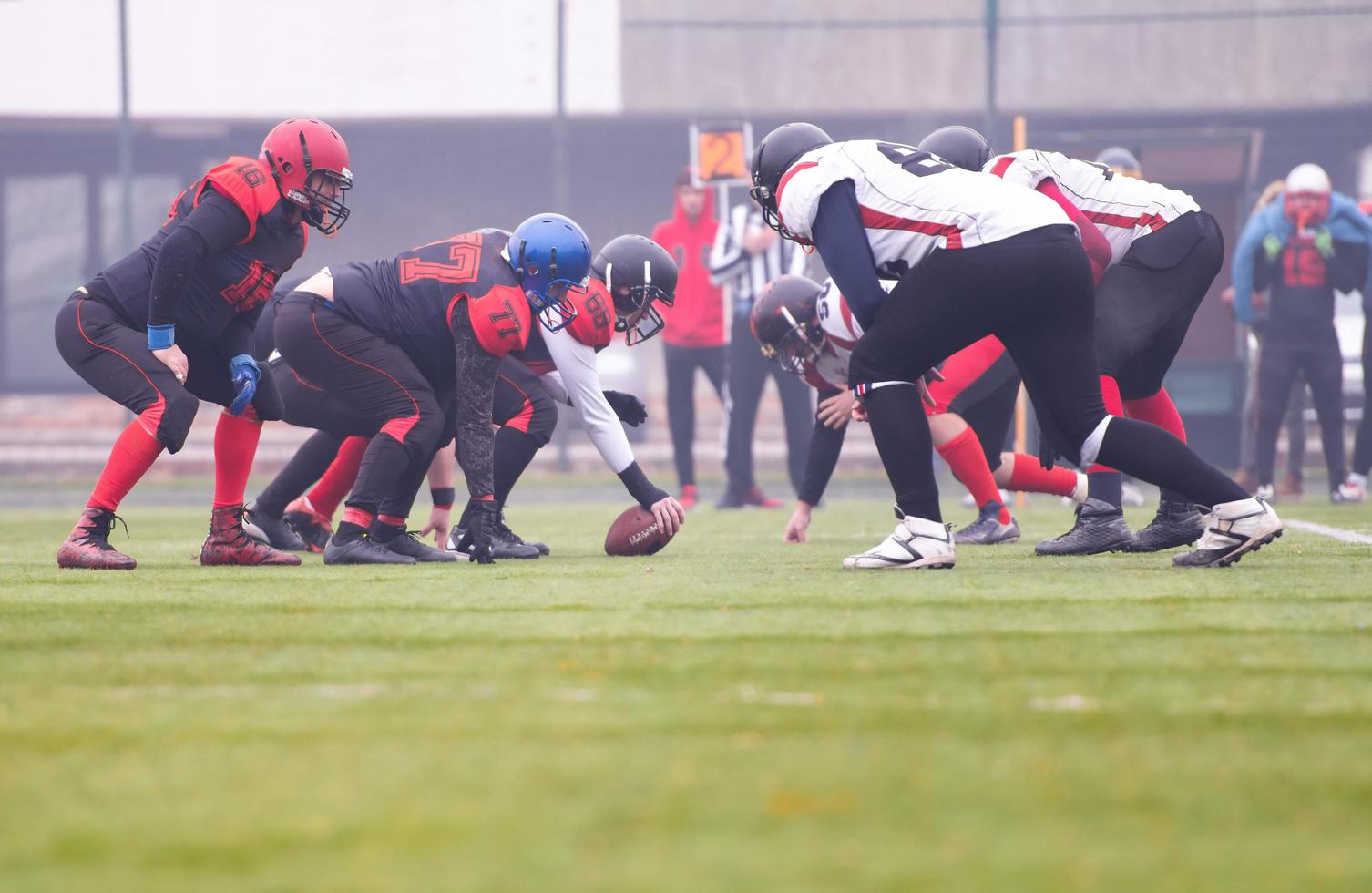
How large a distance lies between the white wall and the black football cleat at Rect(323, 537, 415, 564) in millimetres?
13474

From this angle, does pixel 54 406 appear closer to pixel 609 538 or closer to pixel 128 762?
pixel 609 538

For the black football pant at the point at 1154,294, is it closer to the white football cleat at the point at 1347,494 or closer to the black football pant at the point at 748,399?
the black football pant at the point at 748,399

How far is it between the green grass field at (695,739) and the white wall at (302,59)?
589 inches

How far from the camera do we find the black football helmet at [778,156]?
5477 millimetres

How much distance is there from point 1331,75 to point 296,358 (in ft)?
53.6

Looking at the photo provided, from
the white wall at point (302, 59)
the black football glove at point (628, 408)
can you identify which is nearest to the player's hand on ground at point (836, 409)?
the black football glove at point (628, 408)

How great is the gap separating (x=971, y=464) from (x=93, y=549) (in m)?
3.53

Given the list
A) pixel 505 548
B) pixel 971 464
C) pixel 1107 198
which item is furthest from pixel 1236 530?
pixel 505 548

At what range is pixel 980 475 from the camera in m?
7.13

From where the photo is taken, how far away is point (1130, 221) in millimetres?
5891

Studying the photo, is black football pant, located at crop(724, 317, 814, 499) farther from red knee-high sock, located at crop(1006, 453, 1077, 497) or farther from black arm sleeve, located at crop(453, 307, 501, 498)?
black arm sleeve, located at crop(453, 307, 501, 498)

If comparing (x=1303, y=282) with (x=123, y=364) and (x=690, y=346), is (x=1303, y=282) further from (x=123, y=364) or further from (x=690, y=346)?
(x=123, y=364)

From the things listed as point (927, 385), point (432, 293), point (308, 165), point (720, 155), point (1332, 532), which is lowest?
point (1332, 532)

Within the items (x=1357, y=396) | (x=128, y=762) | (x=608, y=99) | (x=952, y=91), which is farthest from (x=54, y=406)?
(x=128, y=762)
